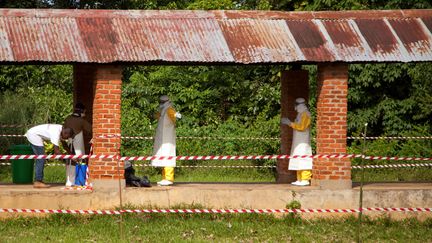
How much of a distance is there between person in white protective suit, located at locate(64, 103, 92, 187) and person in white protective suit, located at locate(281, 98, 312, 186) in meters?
3.64

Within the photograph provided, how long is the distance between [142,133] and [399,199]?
10.2 m

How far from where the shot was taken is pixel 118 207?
1540cm

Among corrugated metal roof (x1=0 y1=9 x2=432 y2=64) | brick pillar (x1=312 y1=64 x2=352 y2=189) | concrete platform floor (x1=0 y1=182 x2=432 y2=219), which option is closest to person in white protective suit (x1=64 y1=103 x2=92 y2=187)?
concrete platform floor (x1=0 y1=182 x2=432 y2=219)

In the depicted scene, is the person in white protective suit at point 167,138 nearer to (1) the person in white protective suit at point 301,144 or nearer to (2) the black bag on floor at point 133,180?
(2) the black bag on floor at point 133,180

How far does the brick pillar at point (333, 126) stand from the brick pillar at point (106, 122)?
345 cm

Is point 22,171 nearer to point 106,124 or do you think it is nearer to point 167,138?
point 106,124

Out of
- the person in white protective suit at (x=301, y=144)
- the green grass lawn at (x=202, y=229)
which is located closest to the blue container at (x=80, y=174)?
the green grass lawn at (x=202, y=229)

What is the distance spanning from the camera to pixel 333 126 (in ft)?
53.0

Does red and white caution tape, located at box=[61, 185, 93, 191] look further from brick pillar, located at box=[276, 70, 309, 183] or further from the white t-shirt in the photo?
brick pillar, located at box=[276, 70, 309, 183]

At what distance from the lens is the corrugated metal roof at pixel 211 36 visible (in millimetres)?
15346

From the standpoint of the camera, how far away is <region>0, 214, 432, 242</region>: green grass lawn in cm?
1366

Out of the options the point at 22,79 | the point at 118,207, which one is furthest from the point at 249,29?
the point at 22,79

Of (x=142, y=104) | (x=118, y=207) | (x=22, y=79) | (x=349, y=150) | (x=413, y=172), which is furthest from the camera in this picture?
(x=22, y=79)

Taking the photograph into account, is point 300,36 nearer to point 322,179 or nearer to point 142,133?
point 322,179
